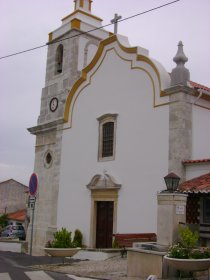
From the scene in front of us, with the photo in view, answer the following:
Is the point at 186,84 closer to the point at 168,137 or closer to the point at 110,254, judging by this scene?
Result: the point at 168,137

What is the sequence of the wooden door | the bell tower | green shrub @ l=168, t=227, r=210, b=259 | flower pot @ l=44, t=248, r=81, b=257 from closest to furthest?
green shrub @ l=168, t=227, r=210, b=259, flower pot @ l=44, t=248, r=81, b=257, the wooden door, the bell tower

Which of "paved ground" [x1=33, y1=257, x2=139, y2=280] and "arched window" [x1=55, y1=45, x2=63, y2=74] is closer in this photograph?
"paved ground" [x1=33, y1=257, x2=139, y2=280]

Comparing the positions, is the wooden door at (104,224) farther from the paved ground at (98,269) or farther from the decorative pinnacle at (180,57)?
the decorative pinnacle at (180,57)

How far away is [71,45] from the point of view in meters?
22.8

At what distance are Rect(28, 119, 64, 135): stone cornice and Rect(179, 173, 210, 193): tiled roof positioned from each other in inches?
351

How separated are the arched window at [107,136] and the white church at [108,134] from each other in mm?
43

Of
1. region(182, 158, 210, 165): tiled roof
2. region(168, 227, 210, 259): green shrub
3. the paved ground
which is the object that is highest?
region(182, 158, 210, 165): tiled roof

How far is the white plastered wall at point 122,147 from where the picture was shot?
15.9 meters

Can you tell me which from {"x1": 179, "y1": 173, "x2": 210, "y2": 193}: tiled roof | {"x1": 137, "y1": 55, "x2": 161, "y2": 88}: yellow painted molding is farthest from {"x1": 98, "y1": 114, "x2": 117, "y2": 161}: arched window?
{"x1": 179, "y1": 173, "x2": 210, "y2": 193}: tiled roof

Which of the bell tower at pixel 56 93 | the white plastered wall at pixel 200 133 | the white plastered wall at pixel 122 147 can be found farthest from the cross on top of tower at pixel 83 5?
the white plastered wall at pixel 200 133

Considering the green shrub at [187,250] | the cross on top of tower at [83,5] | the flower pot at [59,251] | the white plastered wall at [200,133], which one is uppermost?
the cross on top of tower at [83,5]

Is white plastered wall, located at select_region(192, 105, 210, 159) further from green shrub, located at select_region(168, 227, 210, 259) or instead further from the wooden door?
green shrub, located at select_region(168, 227, 210, 259)

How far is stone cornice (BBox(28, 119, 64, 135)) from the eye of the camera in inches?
859

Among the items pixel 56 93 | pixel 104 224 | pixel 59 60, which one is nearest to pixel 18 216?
pixel 56 93
